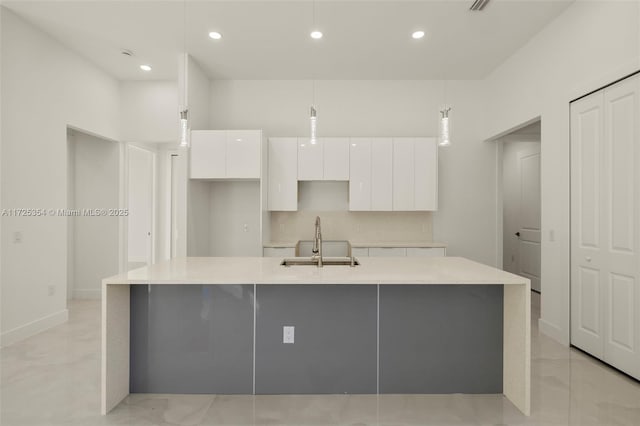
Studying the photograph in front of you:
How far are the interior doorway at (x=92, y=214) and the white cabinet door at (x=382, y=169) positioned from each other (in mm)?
3669

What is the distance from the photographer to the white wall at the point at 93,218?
505 cm

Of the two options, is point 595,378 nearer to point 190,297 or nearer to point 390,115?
point 190,297

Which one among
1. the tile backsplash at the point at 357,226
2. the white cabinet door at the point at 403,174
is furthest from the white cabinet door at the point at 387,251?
the white cabinet door at the point at 403,174

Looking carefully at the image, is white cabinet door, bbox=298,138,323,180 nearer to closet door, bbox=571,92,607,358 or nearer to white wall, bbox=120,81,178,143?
white wall, bbox=120,81,178,143

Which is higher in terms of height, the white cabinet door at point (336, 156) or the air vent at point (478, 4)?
the air vent at point (478, 4)

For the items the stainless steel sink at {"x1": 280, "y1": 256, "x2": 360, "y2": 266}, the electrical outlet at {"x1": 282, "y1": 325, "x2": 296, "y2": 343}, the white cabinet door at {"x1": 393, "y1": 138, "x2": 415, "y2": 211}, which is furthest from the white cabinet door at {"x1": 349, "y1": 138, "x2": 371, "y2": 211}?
the electrical outlet at {"x1": 282, "y1": 325, "x2": 296, "y2": 343}

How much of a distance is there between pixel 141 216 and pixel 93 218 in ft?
2.77

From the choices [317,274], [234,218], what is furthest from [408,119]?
[317,274]

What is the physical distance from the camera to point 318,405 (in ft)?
7.51

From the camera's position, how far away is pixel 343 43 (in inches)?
157

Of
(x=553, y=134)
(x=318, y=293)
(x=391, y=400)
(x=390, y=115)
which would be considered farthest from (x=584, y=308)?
(x=390, y=115)

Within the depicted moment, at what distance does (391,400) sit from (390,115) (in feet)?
12.7

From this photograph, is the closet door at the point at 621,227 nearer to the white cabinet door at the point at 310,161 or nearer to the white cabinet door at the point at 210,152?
the white cabinet door at the point at 310,161

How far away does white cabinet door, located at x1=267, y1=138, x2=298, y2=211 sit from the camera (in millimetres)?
4734
